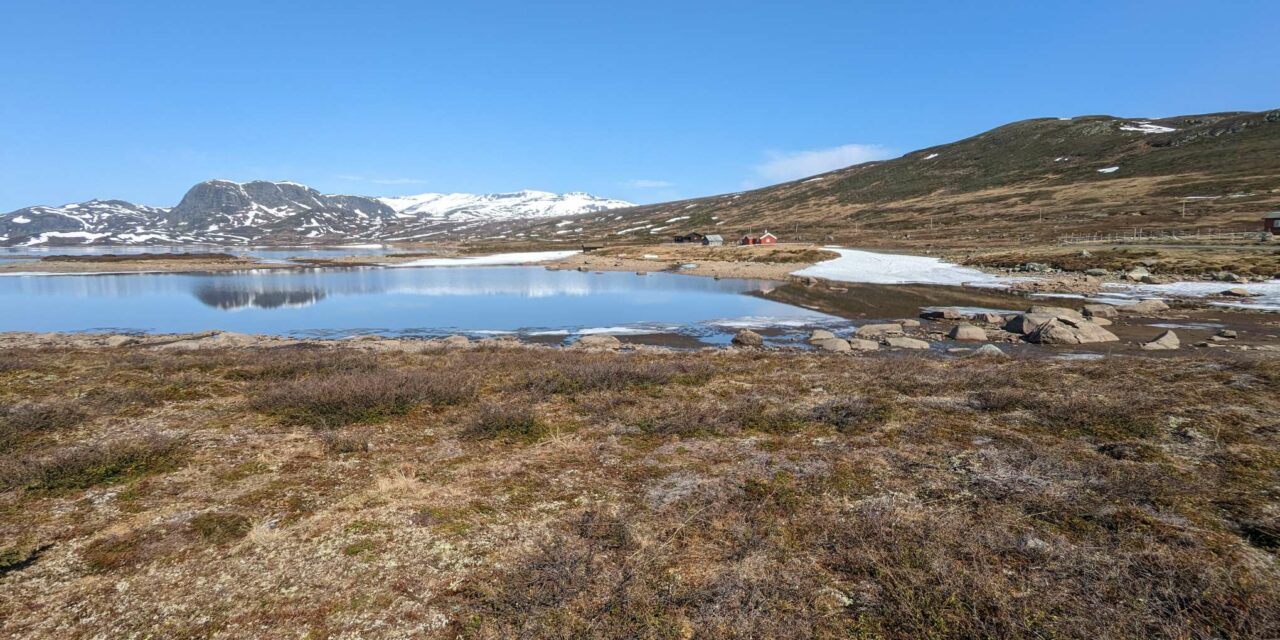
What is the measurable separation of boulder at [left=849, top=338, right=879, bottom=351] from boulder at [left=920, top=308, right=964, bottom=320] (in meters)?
11.3

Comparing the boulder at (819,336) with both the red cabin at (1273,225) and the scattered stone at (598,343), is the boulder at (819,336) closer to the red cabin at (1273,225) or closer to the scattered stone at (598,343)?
the scattered stone at (598,343)

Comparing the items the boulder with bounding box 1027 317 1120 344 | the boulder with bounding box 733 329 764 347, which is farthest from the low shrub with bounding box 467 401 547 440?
the boulder with bounding box 1027 317 1120 344

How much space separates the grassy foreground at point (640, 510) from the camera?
545 cm

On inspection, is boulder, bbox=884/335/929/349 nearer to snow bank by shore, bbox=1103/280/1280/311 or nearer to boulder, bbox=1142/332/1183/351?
boulder, bbox=1142/332/1183/351

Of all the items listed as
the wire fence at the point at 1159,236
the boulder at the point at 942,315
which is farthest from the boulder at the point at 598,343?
the wire fence at the point at 1159,236

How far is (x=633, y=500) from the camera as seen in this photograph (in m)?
7.95

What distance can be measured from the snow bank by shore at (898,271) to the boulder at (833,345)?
1345 inches

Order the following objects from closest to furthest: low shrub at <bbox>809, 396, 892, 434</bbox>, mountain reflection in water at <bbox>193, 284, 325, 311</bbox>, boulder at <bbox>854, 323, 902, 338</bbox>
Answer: low shrub at <bbox>809, 396, 892, 434</bbox> → boulder at <bbox>854, 323, 902, 338</bbox> → mountain reflection in water at <bbox>193, 284, 325, 311</bbox>

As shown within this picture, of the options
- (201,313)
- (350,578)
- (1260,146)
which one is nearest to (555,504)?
(350,578)

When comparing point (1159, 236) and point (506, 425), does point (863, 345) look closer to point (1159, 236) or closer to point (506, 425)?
point (506, 425)

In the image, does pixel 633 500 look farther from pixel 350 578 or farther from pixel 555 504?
pixel 350 578

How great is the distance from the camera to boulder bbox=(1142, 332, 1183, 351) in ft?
75.7

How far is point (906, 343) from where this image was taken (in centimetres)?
2570

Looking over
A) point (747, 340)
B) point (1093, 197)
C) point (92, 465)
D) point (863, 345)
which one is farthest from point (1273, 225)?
point (92, 465)
